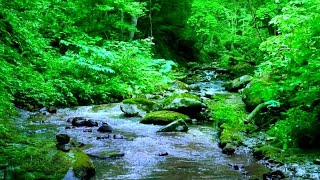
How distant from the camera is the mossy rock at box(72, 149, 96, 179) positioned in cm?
556

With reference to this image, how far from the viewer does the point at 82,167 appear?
18.6 ft

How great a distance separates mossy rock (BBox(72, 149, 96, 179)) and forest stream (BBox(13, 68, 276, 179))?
123 mm

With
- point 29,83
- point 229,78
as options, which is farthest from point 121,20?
point 29,83

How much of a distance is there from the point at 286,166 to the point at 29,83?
8.86 meters

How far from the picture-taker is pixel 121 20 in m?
20.9

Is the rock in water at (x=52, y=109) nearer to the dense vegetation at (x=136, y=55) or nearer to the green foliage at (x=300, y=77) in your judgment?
the dense vegetation at (x=136, y=55)

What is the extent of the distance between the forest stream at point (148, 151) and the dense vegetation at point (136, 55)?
3.34 ft

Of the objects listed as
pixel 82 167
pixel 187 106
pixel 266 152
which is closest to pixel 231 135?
pixel 266 152

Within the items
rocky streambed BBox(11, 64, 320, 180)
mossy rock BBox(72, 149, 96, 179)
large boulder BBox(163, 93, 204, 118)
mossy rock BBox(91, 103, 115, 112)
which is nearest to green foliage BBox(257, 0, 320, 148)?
rocky streambed BBox(11, 64, 320, 180)

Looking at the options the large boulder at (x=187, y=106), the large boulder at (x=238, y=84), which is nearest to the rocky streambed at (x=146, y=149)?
the large boulder at (x=187, y=106)

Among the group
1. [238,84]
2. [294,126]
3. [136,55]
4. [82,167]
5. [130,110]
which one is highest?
[136,55]

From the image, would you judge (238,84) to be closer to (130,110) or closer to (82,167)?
(130,110)

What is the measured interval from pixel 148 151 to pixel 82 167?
2155 mm

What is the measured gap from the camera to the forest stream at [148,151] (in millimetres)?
6152
